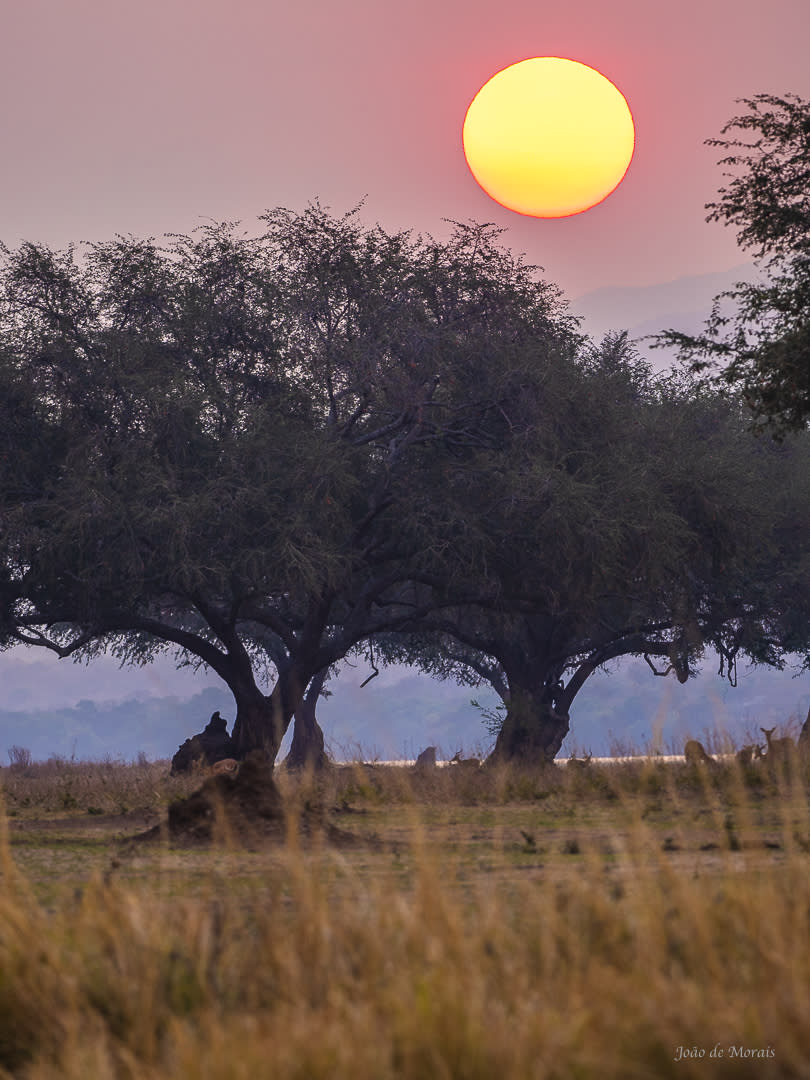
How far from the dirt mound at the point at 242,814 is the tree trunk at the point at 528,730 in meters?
21.8

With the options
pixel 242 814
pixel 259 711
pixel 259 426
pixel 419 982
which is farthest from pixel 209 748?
pixel 419 982

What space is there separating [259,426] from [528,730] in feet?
46.3

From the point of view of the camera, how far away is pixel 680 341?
21922mm

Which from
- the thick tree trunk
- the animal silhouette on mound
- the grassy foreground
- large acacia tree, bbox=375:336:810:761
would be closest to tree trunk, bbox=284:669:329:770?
large acacia tree, bbox=375:336:810:761

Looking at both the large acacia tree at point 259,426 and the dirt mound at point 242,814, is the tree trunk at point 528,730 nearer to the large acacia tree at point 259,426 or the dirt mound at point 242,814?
the large acacia tree at point 259,426

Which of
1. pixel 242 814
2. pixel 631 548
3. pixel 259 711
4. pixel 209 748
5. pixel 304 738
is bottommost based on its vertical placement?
pixel 242 814

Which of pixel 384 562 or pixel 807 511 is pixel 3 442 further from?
pixel 807 511

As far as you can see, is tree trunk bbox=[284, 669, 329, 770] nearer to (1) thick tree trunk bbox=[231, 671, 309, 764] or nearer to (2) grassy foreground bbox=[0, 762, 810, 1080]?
(1) thick tree trunk bbox=[231, 671, 309, 764]

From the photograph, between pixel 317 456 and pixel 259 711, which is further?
pixel 259 711

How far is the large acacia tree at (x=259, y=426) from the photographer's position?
1129 inches

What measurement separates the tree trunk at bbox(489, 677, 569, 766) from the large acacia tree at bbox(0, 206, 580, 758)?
244 inches

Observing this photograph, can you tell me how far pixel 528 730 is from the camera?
39.2m

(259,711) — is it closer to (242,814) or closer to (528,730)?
(528,730)

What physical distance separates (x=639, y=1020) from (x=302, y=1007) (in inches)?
46.2
